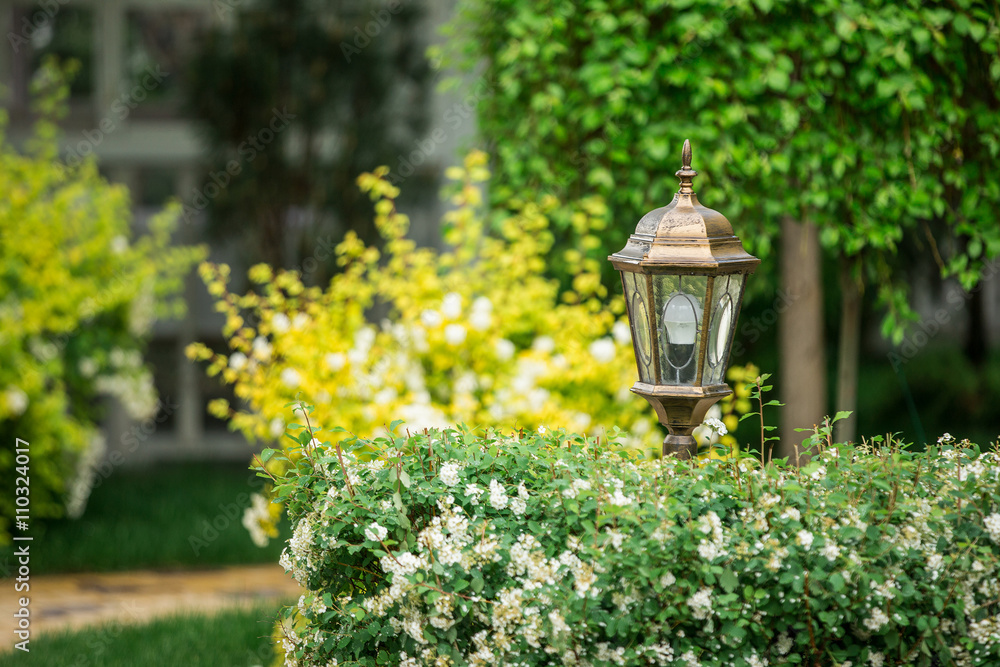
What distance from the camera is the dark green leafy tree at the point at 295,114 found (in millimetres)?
7891

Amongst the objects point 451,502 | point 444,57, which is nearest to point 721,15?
point 444,57

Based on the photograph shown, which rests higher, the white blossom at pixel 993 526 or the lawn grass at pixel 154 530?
the white blossom at pixel 993 526

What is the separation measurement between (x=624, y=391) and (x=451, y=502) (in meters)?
2.33

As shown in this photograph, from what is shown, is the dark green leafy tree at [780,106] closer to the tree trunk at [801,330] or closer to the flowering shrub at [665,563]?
the tree trunk at [801,330]

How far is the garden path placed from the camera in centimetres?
523

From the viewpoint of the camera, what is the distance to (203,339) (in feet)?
28.1

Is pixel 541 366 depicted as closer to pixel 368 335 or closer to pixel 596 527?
pixel 368 335

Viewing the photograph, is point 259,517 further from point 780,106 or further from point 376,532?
point 780,106
